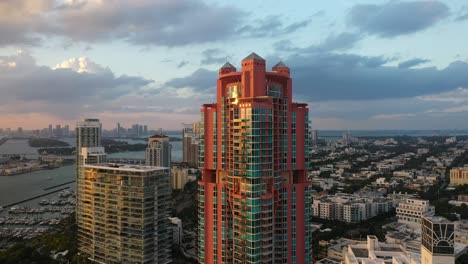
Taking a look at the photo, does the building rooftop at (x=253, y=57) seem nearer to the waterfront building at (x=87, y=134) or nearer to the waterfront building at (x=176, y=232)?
the waterfront building at (x=176, y=232)

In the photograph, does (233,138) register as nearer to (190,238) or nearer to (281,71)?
(281,71)

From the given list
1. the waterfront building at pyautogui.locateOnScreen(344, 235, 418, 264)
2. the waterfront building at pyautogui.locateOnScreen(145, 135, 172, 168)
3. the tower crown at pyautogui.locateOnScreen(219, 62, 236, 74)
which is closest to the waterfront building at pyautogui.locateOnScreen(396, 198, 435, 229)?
the waterfront building at pyautogui.locateOnScreen(344, 235, 418, 264)

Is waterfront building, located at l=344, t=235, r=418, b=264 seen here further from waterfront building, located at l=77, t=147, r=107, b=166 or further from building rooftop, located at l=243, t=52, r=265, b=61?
waterfront building, located at l=77, t=147, r=107, b=166

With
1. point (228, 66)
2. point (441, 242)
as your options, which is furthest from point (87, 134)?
point (441, 242)

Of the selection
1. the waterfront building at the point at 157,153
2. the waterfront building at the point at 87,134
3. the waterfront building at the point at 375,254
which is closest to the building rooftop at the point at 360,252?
the waterfront building at the point at 375,254

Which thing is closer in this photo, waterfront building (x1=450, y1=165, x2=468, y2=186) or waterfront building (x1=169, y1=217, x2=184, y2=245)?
waterfront building (x1=169, y1=217, x2=184, y2=245)

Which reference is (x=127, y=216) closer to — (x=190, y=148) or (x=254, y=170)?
(x=254, y=170)

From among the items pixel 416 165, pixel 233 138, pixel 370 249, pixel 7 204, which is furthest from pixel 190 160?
pixel 233 138
